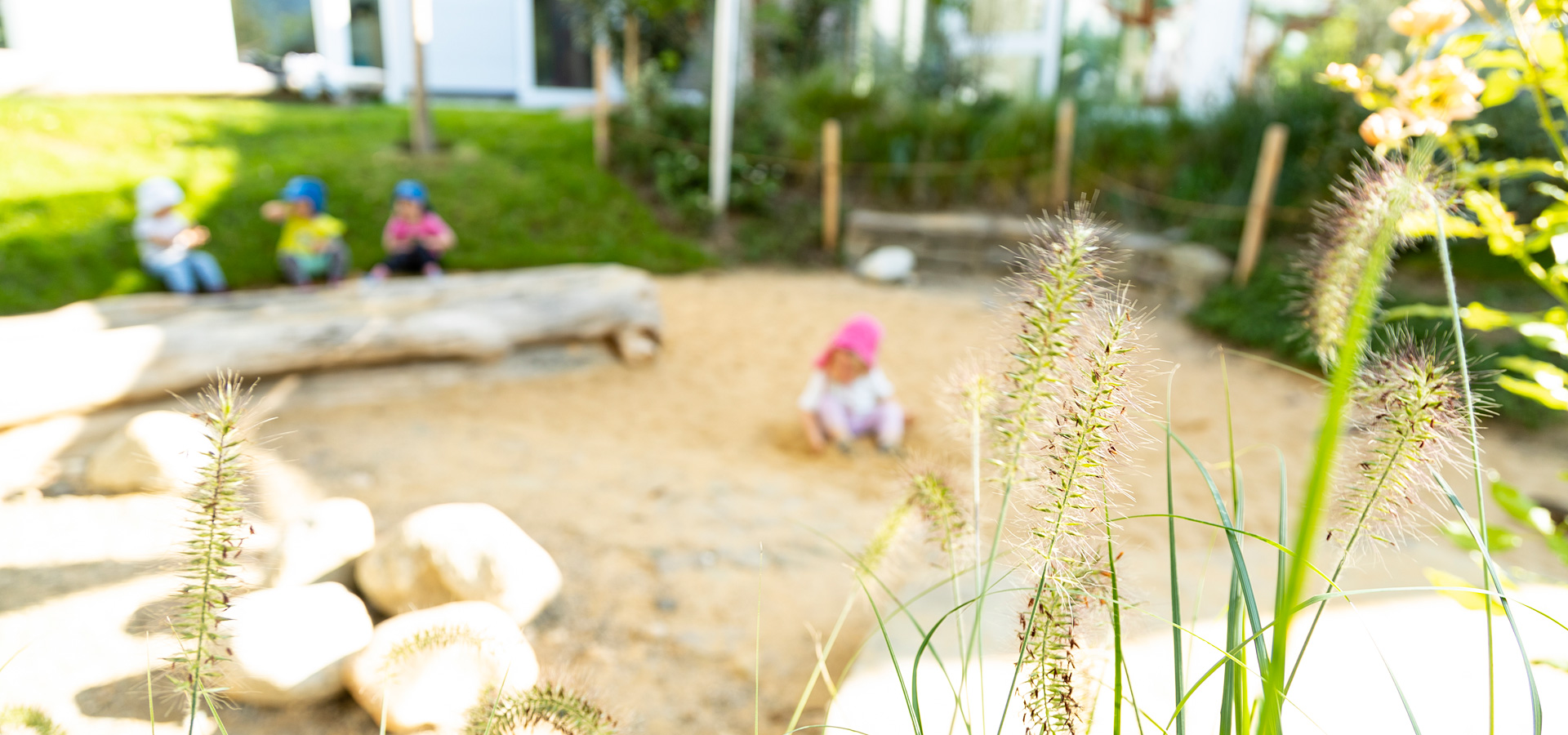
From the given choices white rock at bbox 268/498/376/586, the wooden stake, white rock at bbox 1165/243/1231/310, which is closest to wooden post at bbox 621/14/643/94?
the wooden stake

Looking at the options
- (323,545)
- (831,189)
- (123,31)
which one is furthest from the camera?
(123,31)

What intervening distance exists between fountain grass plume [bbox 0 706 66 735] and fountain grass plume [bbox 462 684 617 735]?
22.8 inches

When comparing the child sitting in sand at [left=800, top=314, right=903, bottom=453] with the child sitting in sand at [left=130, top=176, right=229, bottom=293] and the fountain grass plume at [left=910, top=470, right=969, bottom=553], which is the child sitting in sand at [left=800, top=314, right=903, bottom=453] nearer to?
the fountain grass plume at [left=910, top=470, right=969, bottom=553]

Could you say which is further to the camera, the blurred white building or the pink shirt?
the blurred white building

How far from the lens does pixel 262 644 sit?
1.62 meters

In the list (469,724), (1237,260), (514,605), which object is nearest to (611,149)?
(1237,260)

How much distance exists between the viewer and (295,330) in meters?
3.51

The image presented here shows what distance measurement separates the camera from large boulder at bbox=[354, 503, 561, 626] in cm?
199

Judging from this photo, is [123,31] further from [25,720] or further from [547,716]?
[547,716]

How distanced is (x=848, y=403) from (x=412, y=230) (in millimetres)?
3472

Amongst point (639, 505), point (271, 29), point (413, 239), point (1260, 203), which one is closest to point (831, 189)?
point (1260, 203)

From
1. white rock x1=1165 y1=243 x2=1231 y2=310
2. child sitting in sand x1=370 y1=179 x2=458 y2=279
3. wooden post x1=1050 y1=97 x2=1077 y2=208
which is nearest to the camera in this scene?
child sitting in sand x1=370 y1=179 x2=458 y2=279

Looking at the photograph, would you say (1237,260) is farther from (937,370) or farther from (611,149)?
(611,149)

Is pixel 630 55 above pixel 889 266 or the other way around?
above
